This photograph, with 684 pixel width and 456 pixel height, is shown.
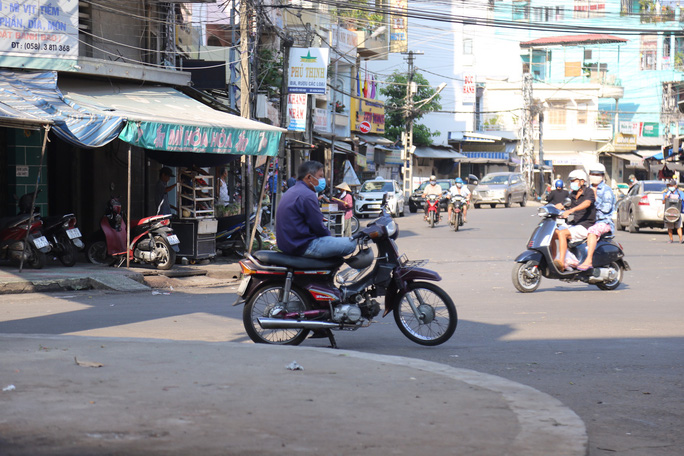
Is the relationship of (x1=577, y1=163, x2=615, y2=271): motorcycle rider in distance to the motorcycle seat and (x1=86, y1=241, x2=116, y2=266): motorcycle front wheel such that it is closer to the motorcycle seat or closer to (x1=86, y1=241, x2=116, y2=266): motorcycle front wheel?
the motorcycle seat

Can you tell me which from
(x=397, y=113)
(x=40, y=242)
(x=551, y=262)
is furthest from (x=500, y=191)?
(x=40, y=242)

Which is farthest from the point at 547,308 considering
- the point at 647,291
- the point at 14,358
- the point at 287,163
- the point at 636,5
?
the point at 636,5

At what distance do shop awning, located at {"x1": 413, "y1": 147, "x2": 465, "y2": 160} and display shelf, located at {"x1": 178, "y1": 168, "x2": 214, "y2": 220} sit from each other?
42064mm

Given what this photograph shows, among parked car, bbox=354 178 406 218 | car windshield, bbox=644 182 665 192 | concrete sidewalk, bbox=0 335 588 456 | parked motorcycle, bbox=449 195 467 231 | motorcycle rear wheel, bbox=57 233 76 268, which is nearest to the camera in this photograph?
concrete sidewalk, bbox=0 335 588 456

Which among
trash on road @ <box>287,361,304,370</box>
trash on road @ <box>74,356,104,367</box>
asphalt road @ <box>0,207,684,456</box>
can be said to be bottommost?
asphalt road @ <box>0,207,684,456</box>

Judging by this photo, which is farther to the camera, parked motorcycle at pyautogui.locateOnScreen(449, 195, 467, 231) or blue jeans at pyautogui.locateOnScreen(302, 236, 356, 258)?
parked motorcycle at pyautogui.locateOnScreen(449, 195, 467, 231)

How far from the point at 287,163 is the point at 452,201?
19.8 ft

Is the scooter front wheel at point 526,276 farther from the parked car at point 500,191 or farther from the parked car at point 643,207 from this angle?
the parked car at point 500,191

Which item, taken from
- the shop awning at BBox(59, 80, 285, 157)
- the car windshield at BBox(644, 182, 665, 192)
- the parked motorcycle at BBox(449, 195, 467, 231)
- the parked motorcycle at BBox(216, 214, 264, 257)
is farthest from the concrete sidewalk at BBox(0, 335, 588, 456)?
the car windshield at BBox(644, 182, 665, 192)

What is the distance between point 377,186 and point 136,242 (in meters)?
24.6

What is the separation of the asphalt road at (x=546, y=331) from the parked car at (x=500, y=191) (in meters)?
28.0

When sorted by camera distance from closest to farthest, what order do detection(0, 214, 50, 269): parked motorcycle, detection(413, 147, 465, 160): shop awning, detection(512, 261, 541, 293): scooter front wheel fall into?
detection(512, 261, 541, 293): scooter front wheel
detection(0, 214, 50, 269): parked motorcycle
detection(413, 147, 465, 160): shop awning

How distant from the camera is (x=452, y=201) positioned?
88.3 ft

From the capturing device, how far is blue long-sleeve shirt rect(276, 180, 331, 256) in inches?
303
